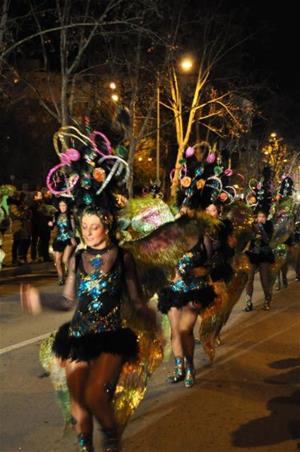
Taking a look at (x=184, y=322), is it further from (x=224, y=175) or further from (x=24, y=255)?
(x=24, y=255)

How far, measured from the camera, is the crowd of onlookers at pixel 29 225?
1485cm

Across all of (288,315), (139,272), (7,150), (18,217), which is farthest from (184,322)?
(7,150)

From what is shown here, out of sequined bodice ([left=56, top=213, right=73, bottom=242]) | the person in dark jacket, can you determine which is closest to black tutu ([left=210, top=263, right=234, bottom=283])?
the person in dark jacket

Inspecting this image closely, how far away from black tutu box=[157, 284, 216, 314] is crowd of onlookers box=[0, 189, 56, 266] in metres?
9.05

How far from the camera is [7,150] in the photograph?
29.5 meters

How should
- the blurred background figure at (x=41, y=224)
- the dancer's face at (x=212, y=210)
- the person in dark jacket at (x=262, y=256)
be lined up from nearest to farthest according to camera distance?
the dancer's face at (x=212, y=210) → the person in dark jacket at (x=262, y=256) → the blurred background figure at (x=41, y=224)

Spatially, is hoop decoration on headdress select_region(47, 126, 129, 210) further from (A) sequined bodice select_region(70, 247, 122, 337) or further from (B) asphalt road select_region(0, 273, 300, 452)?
(B) asphalt road select_region(0, 273, 300, 452)

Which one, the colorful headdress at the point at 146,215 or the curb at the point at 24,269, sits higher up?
the colorful headdress at the point at 146,215

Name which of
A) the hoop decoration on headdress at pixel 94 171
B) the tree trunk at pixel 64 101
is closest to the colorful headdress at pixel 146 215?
the hoop decoration on headdress at pixel 94 171

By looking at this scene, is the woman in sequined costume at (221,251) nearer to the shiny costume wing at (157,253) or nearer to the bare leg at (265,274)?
the shiny costume wing at (157,253)

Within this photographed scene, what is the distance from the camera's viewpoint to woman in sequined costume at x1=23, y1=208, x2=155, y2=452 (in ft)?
12.2

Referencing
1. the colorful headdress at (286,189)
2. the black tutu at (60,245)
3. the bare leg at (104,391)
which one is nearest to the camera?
the bare leg at (104,391)

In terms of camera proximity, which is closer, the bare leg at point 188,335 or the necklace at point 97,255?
the necklace at point 97,255

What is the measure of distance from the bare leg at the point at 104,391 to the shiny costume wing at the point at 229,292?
8.15 feet
